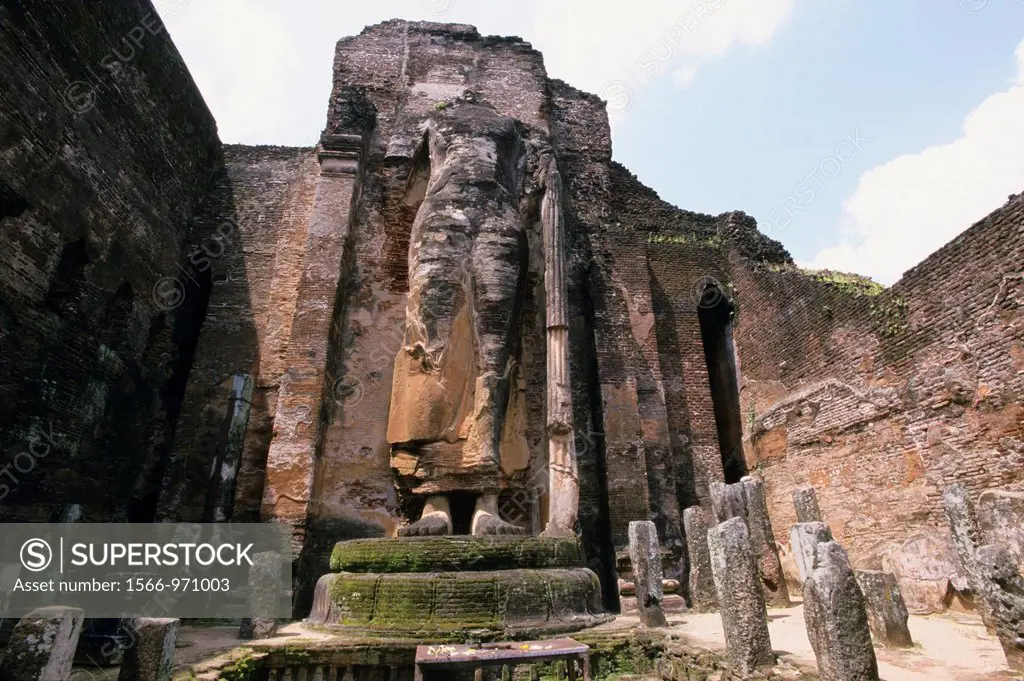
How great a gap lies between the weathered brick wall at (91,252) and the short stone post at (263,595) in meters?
3.34

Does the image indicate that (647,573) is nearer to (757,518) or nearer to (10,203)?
(757,518)

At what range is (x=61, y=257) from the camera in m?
6.92

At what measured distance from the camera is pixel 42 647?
2422 millimetres

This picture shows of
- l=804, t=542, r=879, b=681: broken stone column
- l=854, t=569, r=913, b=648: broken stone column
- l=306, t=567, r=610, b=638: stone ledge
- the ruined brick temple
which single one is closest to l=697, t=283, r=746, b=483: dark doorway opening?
the ruined brick temple

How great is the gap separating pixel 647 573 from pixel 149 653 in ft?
13.0

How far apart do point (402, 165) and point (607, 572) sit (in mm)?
5855

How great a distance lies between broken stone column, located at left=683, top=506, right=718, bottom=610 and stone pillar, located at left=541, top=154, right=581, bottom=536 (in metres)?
1.03

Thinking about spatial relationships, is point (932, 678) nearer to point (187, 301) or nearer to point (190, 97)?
point (187, 301)

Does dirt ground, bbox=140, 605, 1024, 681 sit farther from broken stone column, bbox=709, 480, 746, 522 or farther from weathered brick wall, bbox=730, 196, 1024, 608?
weathered brick wall, bbox=730, 196, 1024, 608

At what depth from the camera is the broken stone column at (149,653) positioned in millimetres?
3018

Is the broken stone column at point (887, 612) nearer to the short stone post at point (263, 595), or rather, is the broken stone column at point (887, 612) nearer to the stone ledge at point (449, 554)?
the stone ledge at point (449, 554)

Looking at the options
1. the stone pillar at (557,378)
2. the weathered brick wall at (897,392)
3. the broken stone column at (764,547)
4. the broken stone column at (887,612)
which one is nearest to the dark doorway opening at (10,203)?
the stone pillar at (557,378)

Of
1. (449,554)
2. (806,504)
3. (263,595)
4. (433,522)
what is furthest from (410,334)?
(806,504)

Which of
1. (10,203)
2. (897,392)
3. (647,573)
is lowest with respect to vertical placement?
(647,573)
